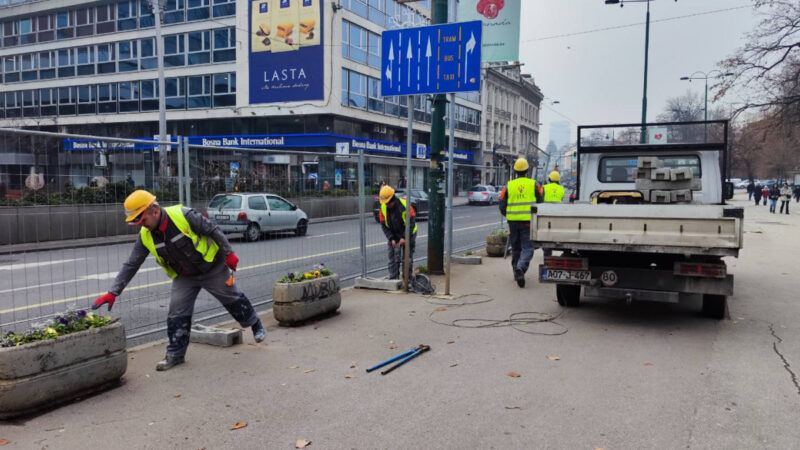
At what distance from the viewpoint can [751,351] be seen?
561cm

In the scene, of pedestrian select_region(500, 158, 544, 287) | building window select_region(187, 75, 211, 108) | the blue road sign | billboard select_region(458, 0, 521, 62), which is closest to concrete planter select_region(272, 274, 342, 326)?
the blue road sign

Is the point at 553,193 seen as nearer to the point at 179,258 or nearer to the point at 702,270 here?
the point at 702,270

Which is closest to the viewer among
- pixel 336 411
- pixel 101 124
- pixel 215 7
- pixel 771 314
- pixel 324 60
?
pixel 336 411

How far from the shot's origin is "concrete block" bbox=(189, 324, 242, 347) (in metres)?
5.77

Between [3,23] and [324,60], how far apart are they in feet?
92.0

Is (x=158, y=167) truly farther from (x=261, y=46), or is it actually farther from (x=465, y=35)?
(x=261, y=46)

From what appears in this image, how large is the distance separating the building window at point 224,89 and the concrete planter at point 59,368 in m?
32.4

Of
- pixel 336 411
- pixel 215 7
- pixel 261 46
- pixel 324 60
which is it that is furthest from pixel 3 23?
pixel 336 411

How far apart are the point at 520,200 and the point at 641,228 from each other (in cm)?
324

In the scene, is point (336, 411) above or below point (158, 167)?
below

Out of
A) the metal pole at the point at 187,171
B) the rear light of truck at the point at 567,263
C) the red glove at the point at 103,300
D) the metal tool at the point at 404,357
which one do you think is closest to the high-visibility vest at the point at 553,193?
the rear light of truck at the point at 567,263

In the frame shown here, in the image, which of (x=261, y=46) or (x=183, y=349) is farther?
(x=261, y=46)

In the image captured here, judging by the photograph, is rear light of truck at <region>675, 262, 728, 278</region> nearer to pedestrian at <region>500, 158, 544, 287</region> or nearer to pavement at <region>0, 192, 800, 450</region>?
pavement at <region>0, 192, 800, 450</region>

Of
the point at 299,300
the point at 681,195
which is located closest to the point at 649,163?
the point at 681,195
